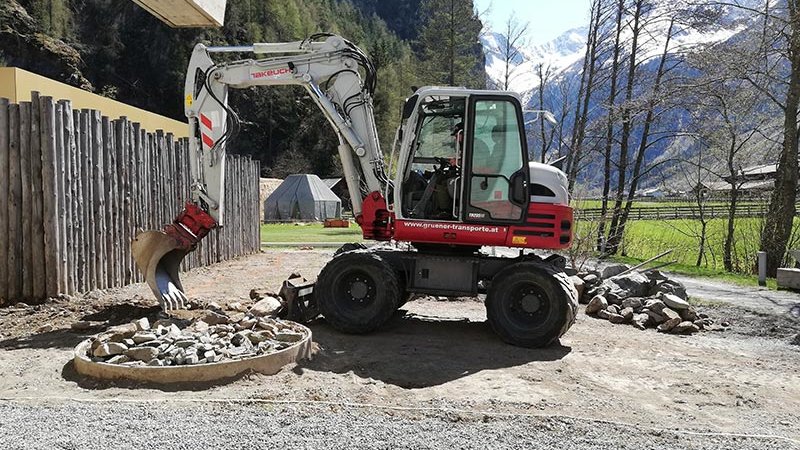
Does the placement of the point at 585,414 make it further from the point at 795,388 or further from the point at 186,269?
the point at 186,269

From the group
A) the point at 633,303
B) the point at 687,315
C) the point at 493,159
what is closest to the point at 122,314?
the point at 493,159

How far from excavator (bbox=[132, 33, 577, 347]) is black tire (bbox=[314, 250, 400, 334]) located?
0.01 metres

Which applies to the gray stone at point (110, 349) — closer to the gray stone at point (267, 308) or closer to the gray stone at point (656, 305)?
the gray stone at point (267, 308)

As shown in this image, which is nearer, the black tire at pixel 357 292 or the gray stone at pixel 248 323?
the gray stone at pixel 248 323

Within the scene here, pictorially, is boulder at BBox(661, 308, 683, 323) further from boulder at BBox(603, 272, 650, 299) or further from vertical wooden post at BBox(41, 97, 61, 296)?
vertical wooden post at BBox(41, 97, 61, 296)

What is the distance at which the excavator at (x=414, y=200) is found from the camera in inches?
300

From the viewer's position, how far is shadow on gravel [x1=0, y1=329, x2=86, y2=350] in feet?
22.5

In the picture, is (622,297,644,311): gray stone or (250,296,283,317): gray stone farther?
(622,297,644,311): gray stone

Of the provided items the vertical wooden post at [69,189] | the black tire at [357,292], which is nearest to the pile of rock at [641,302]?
the black tire at [357,292]

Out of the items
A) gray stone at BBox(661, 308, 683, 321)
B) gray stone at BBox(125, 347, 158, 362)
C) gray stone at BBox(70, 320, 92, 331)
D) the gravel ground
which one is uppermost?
gray stone at BBox(125, 347, 158, 362)

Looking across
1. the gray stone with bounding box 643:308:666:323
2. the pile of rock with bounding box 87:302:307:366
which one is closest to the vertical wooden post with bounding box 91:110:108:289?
the pile of rock with bounding box 87:302:307:366

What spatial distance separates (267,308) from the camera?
8461 millimetres

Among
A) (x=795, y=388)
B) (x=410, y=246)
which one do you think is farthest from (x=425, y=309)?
A: (x=795, y=388)

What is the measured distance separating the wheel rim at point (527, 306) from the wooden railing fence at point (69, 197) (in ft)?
19.3
